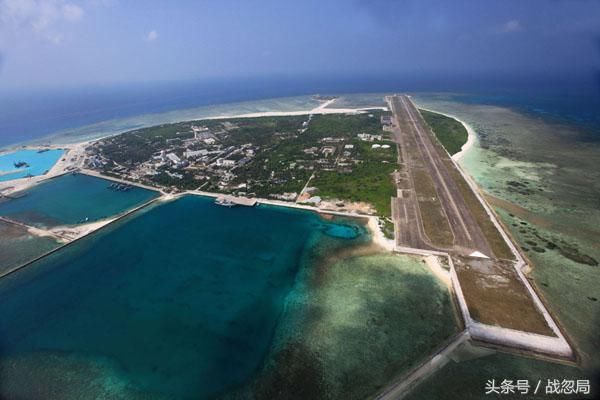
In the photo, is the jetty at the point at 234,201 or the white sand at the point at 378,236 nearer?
the white sand at the point at 378,236

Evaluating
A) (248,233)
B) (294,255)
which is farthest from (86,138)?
(294,255)

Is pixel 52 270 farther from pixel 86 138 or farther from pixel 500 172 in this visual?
pixel 86 138

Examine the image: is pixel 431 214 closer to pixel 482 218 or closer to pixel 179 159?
pixel 482 218

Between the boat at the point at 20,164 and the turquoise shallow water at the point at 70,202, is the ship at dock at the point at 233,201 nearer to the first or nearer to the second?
the turquoise shallow water at the point at 70,202

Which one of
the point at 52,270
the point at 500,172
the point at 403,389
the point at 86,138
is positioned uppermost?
the point at 86,138

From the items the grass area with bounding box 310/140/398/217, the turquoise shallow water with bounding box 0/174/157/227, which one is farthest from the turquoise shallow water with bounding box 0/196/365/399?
the turquoise shallow water with bounding box 0/174/157/227

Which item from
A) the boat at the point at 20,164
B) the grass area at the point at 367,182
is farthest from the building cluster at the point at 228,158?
the boat at the point at 20,164

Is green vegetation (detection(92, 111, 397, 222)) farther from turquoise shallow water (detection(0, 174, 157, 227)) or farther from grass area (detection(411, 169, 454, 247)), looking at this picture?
turquoise shallow water (detection(0, 174, 157, 227))
